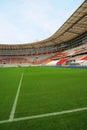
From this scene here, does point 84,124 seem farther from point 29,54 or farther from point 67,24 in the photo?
point 29,54

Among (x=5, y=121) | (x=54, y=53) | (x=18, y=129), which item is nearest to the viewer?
(x=18, y=129)

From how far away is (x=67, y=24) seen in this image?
34844 millimetres

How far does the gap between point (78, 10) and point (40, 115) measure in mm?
26455

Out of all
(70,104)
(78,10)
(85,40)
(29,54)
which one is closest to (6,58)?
(29,54)

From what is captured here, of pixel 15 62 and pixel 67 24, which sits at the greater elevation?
pixel 67 24

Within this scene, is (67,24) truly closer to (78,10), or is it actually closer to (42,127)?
(78,10)

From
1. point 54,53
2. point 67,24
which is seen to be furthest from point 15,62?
point 67,24

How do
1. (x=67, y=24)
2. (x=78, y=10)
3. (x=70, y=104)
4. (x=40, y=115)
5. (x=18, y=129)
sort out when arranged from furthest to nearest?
(x=67, y=24) → (x=78, y=10) → (x=70, y=104) → (x=40, y=115) → (x=18, y=129)

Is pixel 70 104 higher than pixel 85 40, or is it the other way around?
pixel 85 40

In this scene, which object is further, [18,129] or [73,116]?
[73,116]

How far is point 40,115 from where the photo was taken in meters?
3.32

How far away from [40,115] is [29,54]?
74.4 metres

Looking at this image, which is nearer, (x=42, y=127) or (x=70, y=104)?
(x=42, y=127)

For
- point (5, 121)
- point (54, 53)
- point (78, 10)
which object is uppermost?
point (78, 10)
